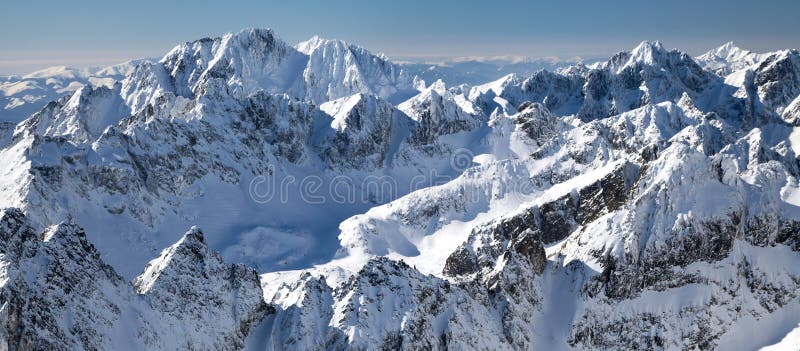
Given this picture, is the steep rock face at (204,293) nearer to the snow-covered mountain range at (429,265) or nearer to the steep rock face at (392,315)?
the snow-covered mountain range at (429,265)

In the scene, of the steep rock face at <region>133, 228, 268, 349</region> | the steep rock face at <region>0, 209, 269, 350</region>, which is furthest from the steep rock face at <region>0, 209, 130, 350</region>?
the steep rock face at <region>133, 228, 268, 349</region>

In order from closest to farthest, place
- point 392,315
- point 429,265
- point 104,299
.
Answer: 1. point 104,299
2. point 392,315
3. point 429,265

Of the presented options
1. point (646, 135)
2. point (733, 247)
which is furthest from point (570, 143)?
point (733, 247)

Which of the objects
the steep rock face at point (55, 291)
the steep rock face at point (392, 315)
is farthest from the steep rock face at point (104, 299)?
the steep rock face at point (392, 315)

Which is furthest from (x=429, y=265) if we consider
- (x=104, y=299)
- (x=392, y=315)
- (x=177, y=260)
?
(x=104, y=299)

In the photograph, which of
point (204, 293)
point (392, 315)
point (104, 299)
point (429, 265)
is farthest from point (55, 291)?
point (429, 265)

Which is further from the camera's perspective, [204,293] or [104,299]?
[204,293]

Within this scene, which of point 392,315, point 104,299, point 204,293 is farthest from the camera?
point 204,293

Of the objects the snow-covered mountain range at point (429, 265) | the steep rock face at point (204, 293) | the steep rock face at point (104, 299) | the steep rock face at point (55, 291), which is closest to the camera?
the steep rock face at point (55, 291)

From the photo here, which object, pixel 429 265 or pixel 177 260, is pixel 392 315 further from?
pixel 429 265

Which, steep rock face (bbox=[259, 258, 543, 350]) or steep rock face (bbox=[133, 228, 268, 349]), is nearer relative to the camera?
steep rock face (bbox=[133, 228, 268, 349])

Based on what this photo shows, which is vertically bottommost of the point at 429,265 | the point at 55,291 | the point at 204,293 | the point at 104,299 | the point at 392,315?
the point at 429,265

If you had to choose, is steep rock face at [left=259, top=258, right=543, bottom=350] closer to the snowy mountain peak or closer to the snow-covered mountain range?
the snow-covered mountain range

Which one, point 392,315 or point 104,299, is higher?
point 104,299
